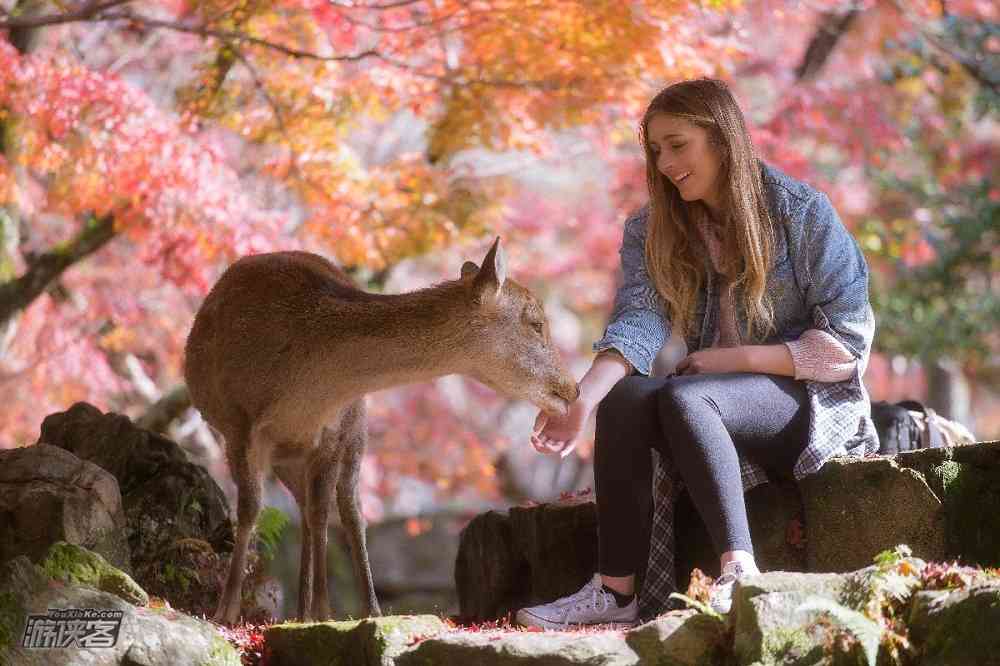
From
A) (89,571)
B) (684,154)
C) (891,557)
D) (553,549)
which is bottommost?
(553,549)

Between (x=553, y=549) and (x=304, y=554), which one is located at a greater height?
(x=304, y=554)

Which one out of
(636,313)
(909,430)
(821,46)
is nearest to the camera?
(636,313)

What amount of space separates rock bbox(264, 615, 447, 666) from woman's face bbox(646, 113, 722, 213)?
1971 millimetres

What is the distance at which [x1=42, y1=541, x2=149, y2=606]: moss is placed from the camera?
4461 millimetres

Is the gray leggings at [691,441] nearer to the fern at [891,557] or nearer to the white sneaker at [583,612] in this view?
the white sneaker at [583,612]

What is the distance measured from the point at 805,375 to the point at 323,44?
5211mm

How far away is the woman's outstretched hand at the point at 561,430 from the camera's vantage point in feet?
15.2

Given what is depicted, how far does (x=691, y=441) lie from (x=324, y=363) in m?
1.59

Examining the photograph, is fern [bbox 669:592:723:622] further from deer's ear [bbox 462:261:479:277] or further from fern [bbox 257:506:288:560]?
fern [bbox 257:506:288:560]

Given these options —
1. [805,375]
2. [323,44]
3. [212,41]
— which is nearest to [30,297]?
[212,41]

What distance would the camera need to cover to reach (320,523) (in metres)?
5.49

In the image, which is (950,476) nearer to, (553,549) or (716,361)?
(716,361)

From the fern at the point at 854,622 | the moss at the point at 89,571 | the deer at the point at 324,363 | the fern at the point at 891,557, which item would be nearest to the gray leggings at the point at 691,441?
the deer at the point at 324,363

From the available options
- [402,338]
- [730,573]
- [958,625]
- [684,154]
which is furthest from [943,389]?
[958,625]
